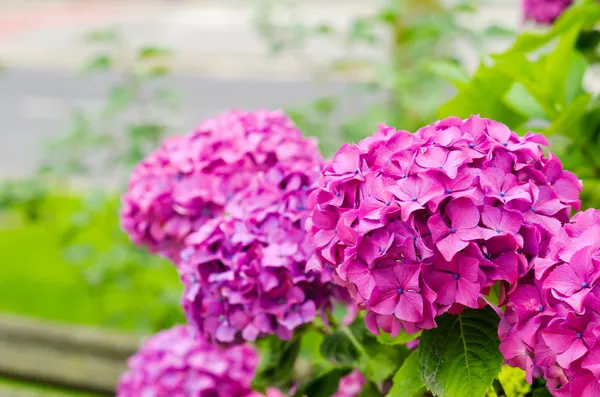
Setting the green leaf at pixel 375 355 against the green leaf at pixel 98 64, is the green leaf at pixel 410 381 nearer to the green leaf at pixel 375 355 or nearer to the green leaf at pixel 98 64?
the green leaf at pixel 375 355

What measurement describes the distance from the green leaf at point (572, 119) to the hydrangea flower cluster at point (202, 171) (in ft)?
1.05

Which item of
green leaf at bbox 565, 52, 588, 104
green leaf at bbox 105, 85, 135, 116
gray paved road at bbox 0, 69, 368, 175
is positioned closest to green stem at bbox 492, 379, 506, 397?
green leaf at bbox 565, 52, 588, 104

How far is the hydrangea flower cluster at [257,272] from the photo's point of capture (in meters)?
0.90

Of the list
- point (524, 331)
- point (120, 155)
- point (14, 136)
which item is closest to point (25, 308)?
point (120, 155)

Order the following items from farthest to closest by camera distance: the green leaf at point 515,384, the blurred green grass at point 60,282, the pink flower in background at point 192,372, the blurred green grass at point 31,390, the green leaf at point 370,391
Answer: the blurred green grass at point 60,282 < the blurred green grass at point 31,390 < the pink flower in background at point 192,372 < the green leaf at point 370,391 < the green leaf at point 515,384

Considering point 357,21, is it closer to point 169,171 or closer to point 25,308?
point 169,171

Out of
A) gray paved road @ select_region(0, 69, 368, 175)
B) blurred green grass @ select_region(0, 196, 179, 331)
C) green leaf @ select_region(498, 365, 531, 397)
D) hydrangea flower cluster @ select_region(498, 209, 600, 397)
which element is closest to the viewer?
hydrangea flower cluster @ select_region(498, 209, 600, 397)

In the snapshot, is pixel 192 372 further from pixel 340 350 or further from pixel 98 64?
pixel 98 64

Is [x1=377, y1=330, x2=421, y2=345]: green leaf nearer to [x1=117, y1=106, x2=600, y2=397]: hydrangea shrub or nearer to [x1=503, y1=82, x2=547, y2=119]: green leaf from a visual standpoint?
[x1=117, y1=106, x2=600, y2=397]: hydrangea shrub

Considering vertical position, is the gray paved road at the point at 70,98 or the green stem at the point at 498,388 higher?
the gray paved road at the point at 70,98

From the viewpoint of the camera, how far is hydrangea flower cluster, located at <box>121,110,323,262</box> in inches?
41.8

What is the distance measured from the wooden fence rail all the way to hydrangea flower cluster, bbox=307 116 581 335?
177 centimetres

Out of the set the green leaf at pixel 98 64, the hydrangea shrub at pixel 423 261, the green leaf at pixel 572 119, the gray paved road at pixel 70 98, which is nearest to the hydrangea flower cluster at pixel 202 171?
the hydrangea shrub at pixel 423 261

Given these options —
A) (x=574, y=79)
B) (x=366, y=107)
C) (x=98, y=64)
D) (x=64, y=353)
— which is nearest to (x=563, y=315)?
(x=574, y=79)
